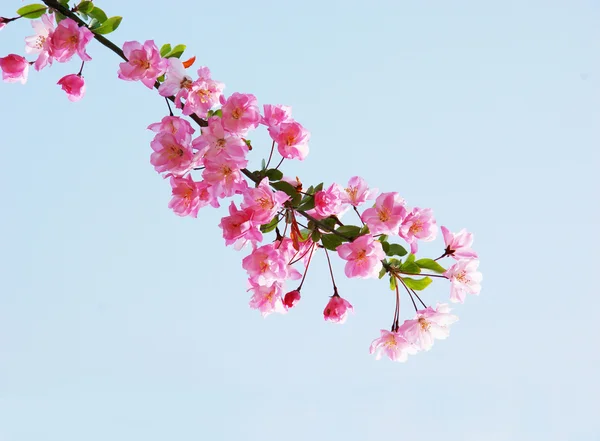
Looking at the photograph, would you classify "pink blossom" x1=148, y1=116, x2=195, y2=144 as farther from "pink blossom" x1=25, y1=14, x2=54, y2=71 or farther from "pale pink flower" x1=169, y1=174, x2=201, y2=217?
"pink blossom" x1=25, y1=14, x2=54, y2=71

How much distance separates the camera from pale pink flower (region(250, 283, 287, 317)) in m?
2.29

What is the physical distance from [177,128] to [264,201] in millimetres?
384

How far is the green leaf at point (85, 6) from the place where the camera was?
2111 millimetres

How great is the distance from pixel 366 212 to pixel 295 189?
0.79ft

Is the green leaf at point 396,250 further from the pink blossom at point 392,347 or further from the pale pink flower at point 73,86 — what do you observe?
the pale pink flower at point 73,86

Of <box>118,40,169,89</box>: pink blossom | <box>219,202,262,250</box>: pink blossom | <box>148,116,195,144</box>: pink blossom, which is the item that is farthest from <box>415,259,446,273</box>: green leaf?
<box>118,40,169,89</box>: pink blossom

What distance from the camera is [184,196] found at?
7.03 ft

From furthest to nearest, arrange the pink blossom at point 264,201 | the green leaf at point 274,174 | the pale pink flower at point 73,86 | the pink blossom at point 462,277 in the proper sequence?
the pale pink flower at point 73,86 → the pink blossom at point 462,277 → the green leaf at point 274,174 → the pink blossom at point 264,201

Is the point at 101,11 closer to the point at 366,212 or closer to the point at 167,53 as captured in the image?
the point at 167,53

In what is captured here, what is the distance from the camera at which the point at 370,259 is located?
203 centimetres

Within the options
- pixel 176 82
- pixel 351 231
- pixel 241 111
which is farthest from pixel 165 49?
pixel 351 231

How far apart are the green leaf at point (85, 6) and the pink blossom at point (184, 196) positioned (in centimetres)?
62

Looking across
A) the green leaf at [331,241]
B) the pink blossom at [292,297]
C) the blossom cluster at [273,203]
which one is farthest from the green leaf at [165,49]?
the pink blossom at [292,297]

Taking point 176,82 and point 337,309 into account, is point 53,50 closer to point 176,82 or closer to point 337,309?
point 176,82
